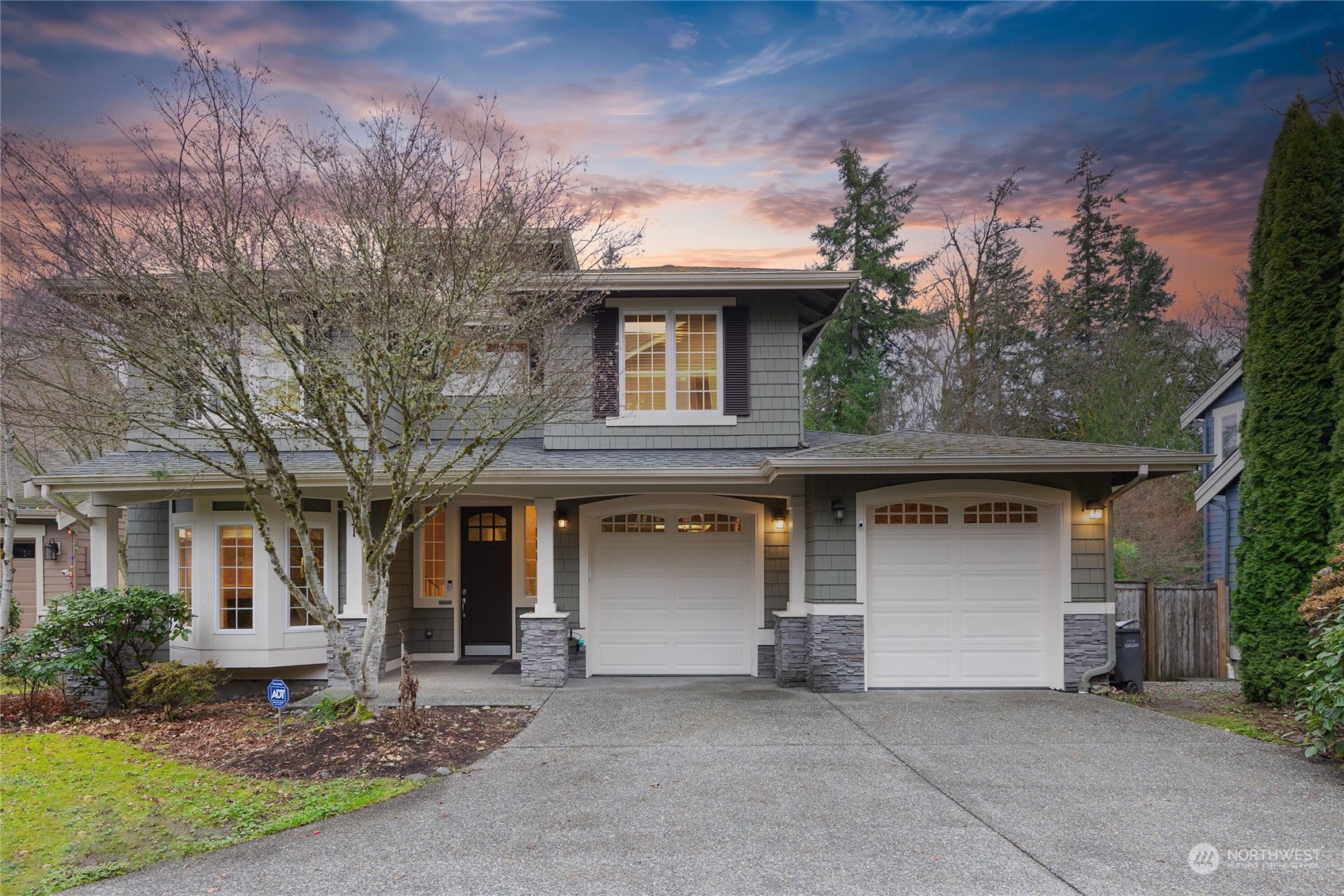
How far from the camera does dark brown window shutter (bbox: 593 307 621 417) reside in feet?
32.1

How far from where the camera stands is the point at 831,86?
1130 centimetres

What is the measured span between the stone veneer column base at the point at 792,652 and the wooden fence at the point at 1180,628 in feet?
16.1

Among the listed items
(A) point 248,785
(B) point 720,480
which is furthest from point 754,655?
(A) point 248,785

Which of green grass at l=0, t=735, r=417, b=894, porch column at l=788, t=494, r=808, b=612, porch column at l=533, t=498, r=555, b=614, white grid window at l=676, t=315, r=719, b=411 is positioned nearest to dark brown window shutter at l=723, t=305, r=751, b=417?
white grid window at l=676, t=315, r=719, b=411

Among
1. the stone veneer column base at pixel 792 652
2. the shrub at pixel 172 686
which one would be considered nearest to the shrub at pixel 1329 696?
the stone veneer column base at pixel 792 652

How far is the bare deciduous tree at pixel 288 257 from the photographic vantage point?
6.36 meters

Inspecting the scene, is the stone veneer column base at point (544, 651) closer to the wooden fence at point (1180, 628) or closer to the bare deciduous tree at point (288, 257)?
the bare deciduous tree at point (288, 257)

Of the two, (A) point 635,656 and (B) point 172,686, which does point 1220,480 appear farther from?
(B) point 172,686

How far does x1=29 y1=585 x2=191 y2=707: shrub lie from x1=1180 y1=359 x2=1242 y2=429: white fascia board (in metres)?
16.7

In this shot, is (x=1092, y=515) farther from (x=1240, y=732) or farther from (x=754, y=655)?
(x=754, y=655)

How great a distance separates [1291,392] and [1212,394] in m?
8.00

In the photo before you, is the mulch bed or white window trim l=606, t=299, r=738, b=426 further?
white window trim l=606, t=299, r=738, b=426

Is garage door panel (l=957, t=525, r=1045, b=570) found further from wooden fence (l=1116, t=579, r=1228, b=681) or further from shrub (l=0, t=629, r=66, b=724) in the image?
shrub (l=0, t=629, r=66, b=724)

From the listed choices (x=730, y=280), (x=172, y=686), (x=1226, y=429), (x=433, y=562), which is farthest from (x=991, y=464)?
(x=1226, y=429)
